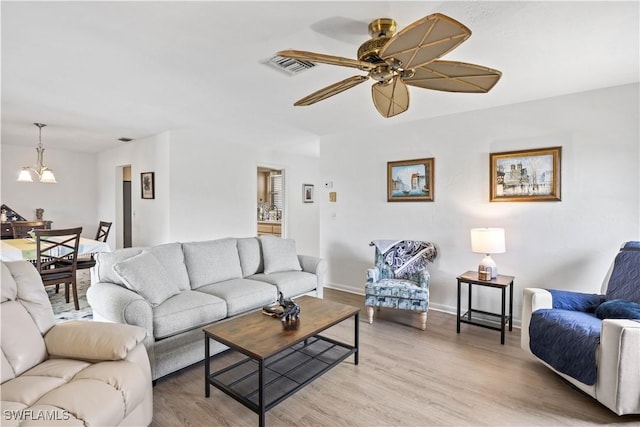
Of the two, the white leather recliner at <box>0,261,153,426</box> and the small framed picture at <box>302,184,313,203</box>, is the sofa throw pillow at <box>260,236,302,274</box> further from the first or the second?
the small framed picture at <box>302,184,313,203</box>

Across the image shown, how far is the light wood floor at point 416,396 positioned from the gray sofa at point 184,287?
31cm

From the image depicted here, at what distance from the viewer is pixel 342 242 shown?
486 centimetres

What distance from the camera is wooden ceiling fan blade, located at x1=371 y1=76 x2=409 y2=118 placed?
2.06m

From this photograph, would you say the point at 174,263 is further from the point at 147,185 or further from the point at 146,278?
the point at 147,185

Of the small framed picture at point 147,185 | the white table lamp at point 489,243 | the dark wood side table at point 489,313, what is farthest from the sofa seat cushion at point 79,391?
the small framed picture at point 147,185

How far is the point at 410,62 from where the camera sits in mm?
1659

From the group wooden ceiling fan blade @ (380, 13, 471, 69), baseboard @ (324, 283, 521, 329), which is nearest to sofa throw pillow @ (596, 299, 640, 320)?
baseboard @ (324, 283, 521, 329)

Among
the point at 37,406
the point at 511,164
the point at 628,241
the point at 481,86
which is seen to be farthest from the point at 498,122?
the point at 37,406

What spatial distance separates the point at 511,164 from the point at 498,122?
485 mm

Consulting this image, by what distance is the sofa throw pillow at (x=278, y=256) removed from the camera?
3619mm

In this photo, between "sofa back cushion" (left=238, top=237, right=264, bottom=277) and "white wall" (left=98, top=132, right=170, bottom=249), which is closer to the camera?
"sofa back cushion" (left=238, top=237, right=264, bottom=277)

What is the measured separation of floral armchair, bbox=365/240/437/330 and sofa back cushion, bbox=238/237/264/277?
123cm

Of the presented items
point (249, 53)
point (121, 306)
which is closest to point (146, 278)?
point (121, 306)

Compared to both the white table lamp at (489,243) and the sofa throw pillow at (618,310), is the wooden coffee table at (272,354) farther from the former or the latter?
the sofa throw pillow at (618,310)
